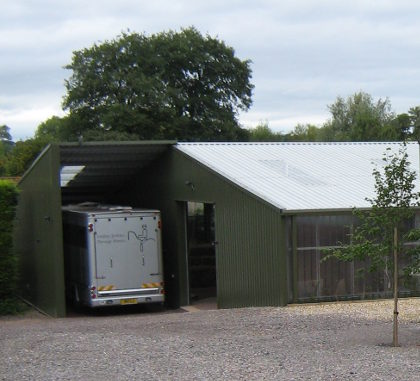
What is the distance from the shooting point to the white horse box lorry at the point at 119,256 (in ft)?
72.2

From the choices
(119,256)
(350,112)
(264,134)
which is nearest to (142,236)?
(119,256)

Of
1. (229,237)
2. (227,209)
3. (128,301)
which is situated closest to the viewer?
(229,237)

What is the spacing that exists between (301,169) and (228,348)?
11.6 metres

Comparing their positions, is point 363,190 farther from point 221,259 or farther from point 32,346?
point 32,346

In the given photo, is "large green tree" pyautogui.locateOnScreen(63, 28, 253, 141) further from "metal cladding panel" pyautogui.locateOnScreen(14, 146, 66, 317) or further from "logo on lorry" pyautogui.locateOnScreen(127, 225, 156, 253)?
"logo on lorry" pyautogui.locateOnScreen(127, 225, 156, 253)

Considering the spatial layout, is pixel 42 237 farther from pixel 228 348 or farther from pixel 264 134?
pixel 264 134

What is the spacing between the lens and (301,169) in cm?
2308

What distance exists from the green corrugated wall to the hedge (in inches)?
200

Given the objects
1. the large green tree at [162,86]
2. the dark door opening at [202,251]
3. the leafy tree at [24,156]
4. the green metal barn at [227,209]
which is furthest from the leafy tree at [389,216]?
the leafy tree at [24,156]

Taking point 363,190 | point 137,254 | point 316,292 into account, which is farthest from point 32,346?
point 363,190

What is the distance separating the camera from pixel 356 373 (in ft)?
33.2

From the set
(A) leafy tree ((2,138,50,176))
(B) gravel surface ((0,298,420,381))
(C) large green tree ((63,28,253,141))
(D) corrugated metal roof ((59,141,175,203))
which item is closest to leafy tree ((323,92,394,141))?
(C) large green tree ((63,28,253,141))

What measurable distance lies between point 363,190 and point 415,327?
23.5 feet

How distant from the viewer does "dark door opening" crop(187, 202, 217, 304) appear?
89.5 ft
